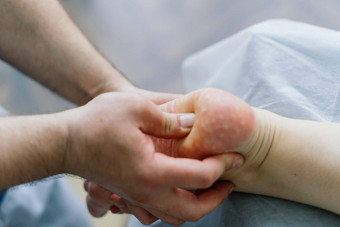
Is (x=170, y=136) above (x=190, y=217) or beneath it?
above

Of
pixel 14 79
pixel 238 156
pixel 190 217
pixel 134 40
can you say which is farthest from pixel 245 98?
pixel 14 79

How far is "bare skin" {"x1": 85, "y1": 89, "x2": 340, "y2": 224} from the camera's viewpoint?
0.67m

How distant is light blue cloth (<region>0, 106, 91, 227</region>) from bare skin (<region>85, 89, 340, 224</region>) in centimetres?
35

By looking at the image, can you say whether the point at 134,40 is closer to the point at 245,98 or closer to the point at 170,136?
the point at 245,98

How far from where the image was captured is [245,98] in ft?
3.01

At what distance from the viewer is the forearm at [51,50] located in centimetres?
94

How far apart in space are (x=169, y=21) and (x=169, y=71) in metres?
Result: 0.25

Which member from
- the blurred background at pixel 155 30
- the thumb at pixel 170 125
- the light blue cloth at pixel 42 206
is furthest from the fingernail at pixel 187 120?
the blurred background at pixel 155 30

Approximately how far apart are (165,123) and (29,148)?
0.22m

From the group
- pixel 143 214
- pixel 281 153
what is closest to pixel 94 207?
pixel 143 214

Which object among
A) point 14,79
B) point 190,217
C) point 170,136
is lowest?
point 14,79

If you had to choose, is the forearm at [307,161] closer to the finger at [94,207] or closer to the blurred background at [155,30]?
→ the finger at [94,207]

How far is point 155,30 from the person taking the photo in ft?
5.69

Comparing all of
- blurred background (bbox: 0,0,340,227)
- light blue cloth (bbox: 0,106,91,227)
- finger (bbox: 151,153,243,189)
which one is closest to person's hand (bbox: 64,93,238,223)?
finger (bbox: 151,153,243,189)
